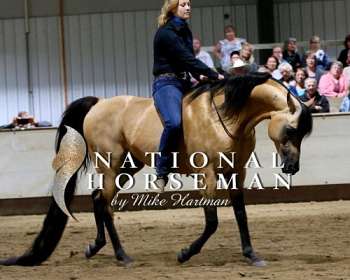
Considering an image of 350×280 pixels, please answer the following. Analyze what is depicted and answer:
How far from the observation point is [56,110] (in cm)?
1731

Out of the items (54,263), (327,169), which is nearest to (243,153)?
(54,263)

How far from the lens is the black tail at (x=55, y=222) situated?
765cm

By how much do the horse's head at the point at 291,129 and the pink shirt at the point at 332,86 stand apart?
20.1ft

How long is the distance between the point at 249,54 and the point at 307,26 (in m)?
4.48

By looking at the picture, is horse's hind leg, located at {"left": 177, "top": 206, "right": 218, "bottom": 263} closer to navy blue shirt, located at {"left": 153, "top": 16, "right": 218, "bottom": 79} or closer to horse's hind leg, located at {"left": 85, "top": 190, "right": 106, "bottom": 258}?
horse's hind leg, located at {"left": 85, "top": 190, "right": 106, "bottom": 258}

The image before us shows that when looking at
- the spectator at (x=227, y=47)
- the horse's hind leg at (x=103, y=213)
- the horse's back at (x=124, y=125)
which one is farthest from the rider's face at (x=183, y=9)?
the spectator at (x=227, y=47)

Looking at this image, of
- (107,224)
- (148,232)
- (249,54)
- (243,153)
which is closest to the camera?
(243,153)

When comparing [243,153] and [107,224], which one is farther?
[107,224]

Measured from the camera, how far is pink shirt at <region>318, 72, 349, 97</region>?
42.9ft

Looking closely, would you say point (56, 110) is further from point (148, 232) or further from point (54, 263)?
point (54, 263)

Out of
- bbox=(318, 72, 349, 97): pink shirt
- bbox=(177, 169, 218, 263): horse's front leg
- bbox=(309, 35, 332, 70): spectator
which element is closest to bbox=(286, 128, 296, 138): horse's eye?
bbox=(177, 169, 218, 263): horse's front leg

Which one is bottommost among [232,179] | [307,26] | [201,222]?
[201,222]

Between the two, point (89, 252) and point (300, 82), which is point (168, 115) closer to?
point (89, 252)

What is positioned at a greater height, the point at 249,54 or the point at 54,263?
the point at 249,54
